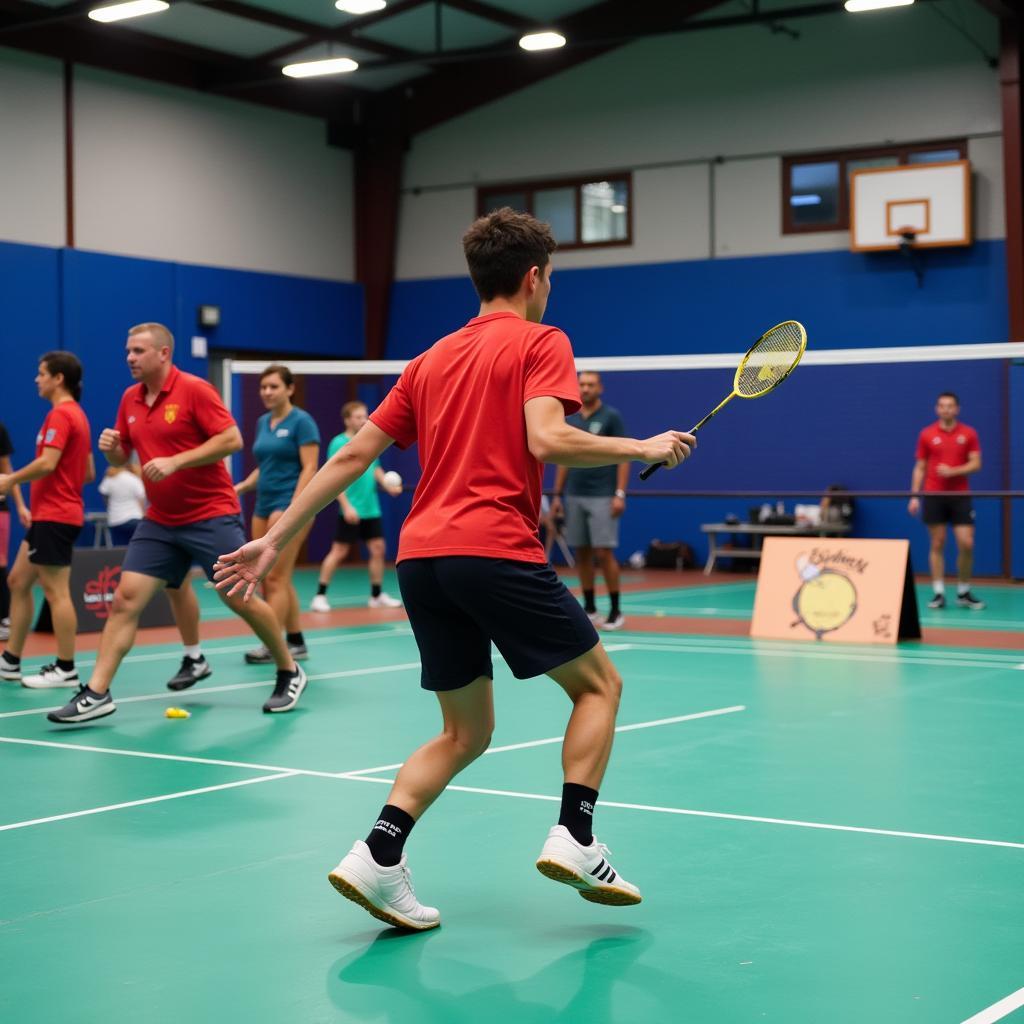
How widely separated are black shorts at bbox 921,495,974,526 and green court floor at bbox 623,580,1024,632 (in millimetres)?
854

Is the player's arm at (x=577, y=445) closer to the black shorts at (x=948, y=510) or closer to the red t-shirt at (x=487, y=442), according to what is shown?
the red t-shirt at (x=487, y=442)

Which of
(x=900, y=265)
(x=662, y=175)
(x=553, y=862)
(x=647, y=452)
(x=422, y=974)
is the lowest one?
(x=422, y=974)

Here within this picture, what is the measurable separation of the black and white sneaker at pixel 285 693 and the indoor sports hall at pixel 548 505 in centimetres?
2

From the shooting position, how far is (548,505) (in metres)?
20.6

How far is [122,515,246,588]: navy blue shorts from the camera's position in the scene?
25.9 ft

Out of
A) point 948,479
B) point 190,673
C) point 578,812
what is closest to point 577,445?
point 578,812

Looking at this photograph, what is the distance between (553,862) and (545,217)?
1895cm

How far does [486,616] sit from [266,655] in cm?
683

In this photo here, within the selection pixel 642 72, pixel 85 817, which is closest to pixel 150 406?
pixel 85 817

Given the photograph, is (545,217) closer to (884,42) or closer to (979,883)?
(884,42)

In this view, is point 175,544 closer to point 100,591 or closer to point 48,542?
point 48,542

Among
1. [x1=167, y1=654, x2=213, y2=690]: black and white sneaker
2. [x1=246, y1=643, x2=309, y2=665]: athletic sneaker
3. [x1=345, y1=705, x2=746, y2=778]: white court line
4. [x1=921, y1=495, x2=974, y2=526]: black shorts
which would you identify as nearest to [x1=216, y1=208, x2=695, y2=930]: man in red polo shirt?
[x1=345, y1=705, x2=746, y2=778]: white court line

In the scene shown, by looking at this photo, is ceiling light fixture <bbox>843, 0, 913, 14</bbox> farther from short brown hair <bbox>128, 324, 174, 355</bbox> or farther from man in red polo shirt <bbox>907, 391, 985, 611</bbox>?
short brown hair <bbox>128, 324, 174, 355</bbox>

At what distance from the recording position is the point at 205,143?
68.7 feet
